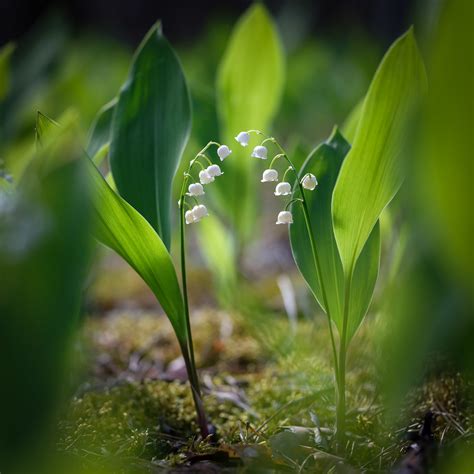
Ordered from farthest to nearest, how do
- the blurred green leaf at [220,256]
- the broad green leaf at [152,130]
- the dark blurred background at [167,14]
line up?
1. the dark blurred background at [167,14]
2. the blurred green leaf at [220,256]
3. the broad green leaf at [152,130]

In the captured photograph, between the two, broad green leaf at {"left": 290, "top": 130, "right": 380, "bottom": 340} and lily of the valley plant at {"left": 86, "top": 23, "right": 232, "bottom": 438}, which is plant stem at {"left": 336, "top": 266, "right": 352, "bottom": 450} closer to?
broad green leaf at {"left": 290, "top": 130, "right": 380, "bottom": 340}

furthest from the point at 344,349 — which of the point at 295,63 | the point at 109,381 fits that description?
the point at 295,63

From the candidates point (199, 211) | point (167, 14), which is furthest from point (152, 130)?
point (167, 14)

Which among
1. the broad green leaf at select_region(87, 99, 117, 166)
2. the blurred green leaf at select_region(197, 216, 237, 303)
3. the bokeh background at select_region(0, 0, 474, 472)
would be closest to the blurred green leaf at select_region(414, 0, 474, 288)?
the bokeh background at select_region(0, 0, 474, 472)

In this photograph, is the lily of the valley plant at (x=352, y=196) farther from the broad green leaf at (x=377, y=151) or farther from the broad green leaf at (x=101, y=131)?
the broad green leaf at (x=101, y=131)

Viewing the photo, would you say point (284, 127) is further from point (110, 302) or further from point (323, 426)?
point (323, 426)

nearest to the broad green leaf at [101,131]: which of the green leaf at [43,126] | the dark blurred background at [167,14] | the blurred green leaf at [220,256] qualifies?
the green leaf at [43,126]
